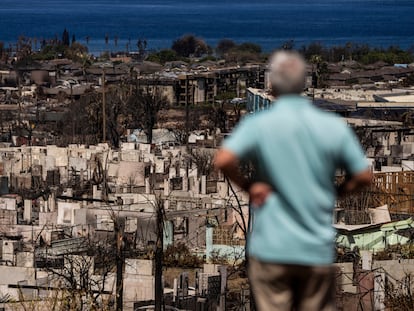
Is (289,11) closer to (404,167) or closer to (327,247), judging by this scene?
(404,167)

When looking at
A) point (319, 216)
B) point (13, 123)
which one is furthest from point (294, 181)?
point (13, 123)

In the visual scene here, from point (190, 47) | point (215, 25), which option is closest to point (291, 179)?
point (190, 47)

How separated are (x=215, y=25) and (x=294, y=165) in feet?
488

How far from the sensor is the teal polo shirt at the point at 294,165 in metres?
3.43

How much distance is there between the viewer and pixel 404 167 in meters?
22.2

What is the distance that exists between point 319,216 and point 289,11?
194635 millimetres

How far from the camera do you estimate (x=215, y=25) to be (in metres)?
152

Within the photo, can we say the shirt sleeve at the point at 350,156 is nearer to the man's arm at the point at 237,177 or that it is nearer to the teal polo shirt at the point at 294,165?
the teal polo shirt at the point at 294,165

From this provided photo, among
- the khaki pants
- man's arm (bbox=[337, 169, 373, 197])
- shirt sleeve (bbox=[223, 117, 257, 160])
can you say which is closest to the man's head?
shirt sleeve (bbox=[223, 117, 257, 160])

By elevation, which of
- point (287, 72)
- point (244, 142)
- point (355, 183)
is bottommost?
point (355, 183)

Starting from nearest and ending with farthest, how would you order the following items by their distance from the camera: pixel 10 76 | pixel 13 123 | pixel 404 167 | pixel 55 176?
pixel 404 167, pixel 55 176, pixel 13 123, pixel 10 76

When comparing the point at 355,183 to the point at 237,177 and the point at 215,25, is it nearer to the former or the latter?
the point at 237,177

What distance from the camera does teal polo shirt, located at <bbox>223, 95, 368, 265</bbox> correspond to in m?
3.43

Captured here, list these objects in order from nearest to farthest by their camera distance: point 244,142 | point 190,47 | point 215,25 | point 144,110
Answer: point 244,142 < point 144,110 < point 190,47 < point 215,25
